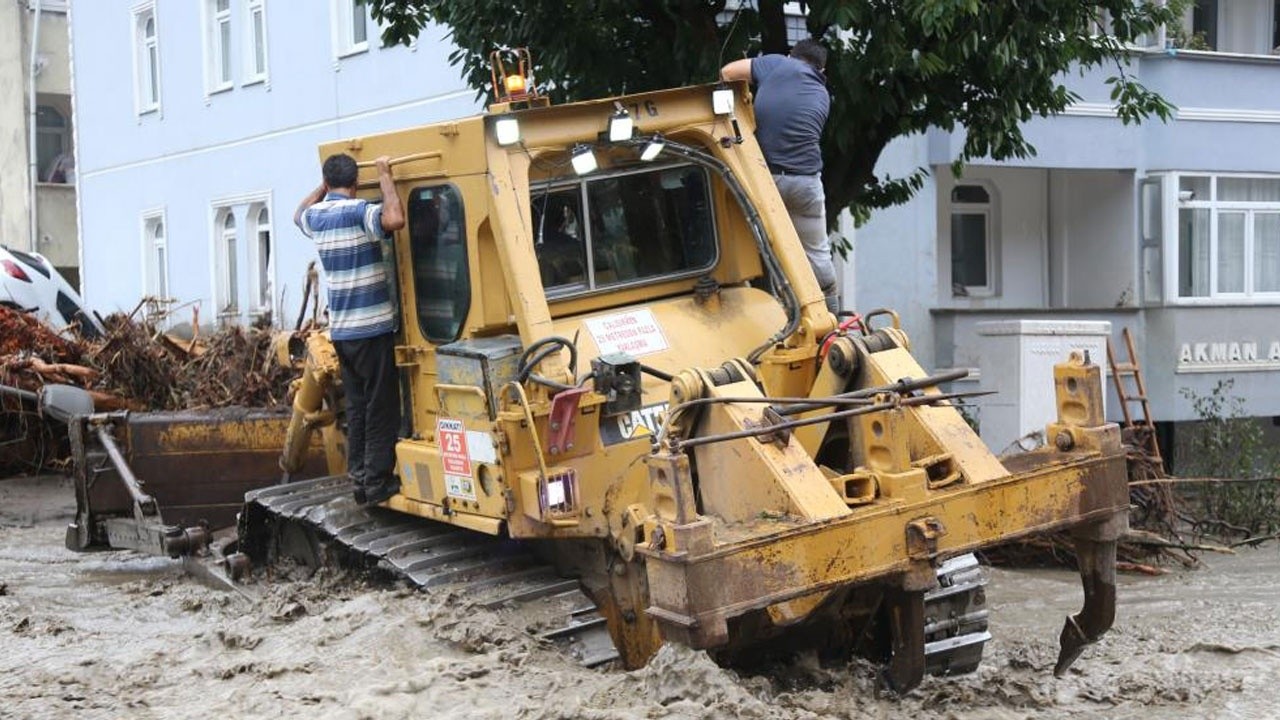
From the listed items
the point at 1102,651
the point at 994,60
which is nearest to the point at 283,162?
the point at 994,60

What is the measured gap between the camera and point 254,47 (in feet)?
79.5

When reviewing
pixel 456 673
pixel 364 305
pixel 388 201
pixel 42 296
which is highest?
pixel 388 201

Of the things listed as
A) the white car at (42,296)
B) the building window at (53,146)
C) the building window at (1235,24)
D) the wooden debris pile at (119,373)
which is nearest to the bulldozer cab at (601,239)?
the wooden debris pile at (119,373)

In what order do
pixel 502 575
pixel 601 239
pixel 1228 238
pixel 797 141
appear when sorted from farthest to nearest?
1. pixel 1228 238
2. pixel 797 141
3. pixel 601 239
4. pixel 502 575

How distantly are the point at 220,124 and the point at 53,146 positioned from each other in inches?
389

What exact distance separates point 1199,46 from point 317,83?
10868mm

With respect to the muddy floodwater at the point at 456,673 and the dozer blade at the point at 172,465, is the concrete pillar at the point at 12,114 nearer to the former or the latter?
the dozer blade at the point at 172,465

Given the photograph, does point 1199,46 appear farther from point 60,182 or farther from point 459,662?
point 60,182

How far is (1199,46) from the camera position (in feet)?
61.0

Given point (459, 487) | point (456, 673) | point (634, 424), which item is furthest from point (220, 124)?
point (456, 673)

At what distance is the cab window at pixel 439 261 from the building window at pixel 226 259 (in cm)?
1794

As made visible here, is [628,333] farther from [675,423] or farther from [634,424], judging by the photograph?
[675,423]

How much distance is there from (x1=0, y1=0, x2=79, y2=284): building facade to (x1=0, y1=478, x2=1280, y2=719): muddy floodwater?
72.9ft

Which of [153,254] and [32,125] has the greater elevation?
[32,125]
